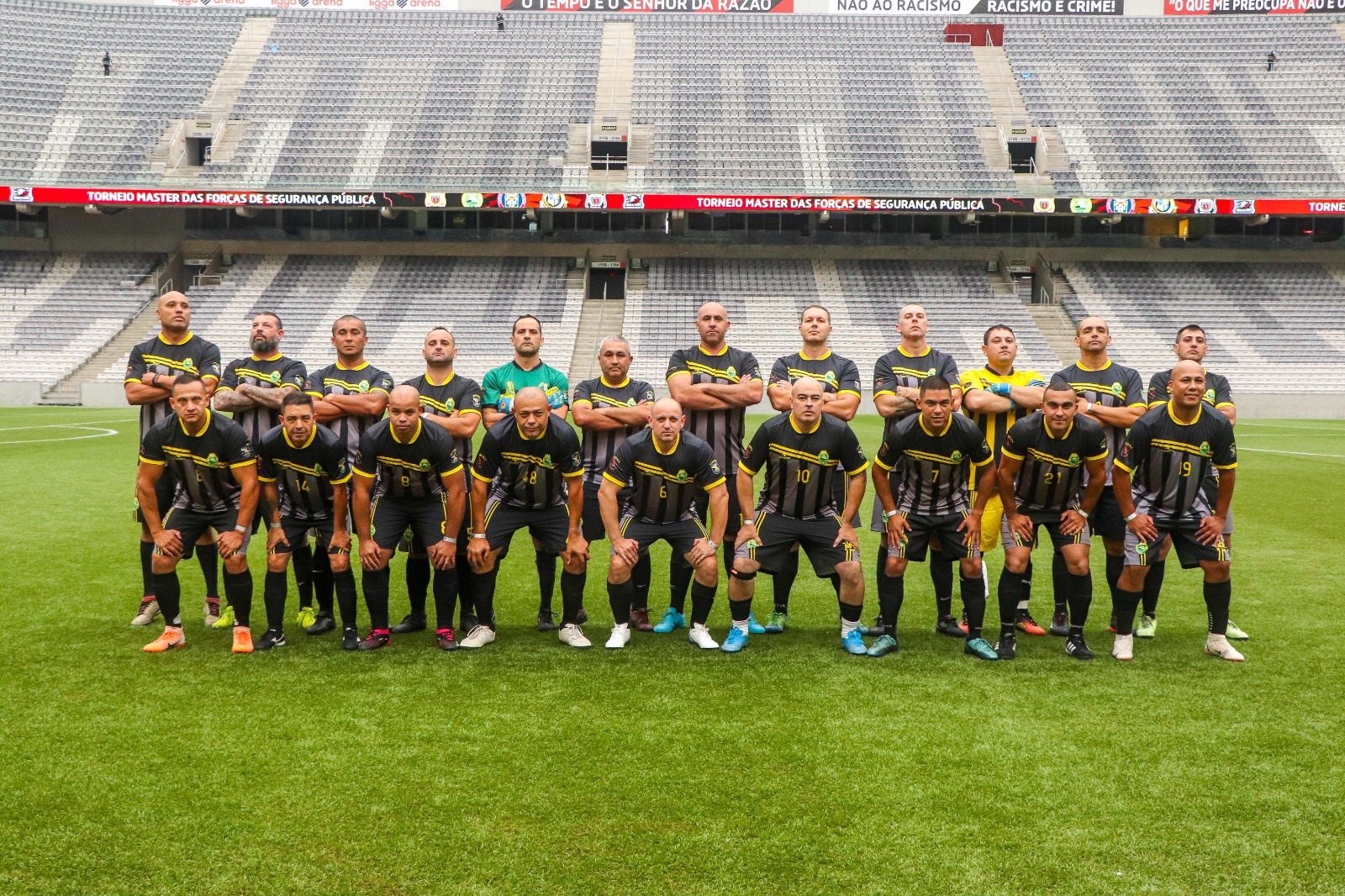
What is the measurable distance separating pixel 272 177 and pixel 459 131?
6797 mm

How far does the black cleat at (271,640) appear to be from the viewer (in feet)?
22.7

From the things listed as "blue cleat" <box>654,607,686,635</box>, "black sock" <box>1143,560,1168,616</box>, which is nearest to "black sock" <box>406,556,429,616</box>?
"blue cleat" <box>654,607,686,635</box>

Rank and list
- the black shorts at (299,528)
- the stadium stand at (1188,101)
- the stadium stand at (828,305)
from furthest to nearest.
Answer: the stadium stand at (1188,101), the stadium stand at (828,305), the black shorts at (299,528)

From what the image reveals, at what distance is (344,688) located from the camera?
6066 millimetres

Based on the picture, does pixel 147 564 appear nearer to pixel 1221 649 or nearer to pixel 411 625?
pixel 411 625

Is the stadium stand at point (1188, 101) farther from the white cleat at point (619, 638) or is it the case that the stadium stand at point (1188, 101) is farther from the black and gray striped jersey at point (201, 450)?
the black and gray striped jersey at point (201, 450)

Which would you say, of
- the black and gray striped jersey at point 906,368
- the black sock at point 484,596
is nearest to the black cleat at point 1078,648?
the black and gray striped jersey at point 906,368

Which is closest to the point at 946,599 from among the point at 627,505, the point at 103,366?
the point at 627,505

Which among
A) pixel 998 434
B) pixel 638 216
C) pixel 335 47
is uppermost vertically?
pixel 335 47

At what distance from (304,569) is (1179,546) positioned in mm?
6094

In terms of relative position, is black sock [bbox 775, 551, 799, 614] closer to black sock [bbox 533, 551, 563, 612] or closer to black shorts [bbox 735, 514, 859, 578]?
black shorts [bbox 735, 514, 859, 578]

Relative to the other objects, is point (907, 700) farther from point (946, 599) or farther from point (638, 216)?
point (638, 216)

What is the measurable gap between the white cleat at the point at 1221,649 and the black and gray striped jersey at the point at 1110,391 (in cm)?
125

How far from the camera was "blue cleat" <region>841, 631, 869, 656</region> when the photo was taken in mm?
6863
